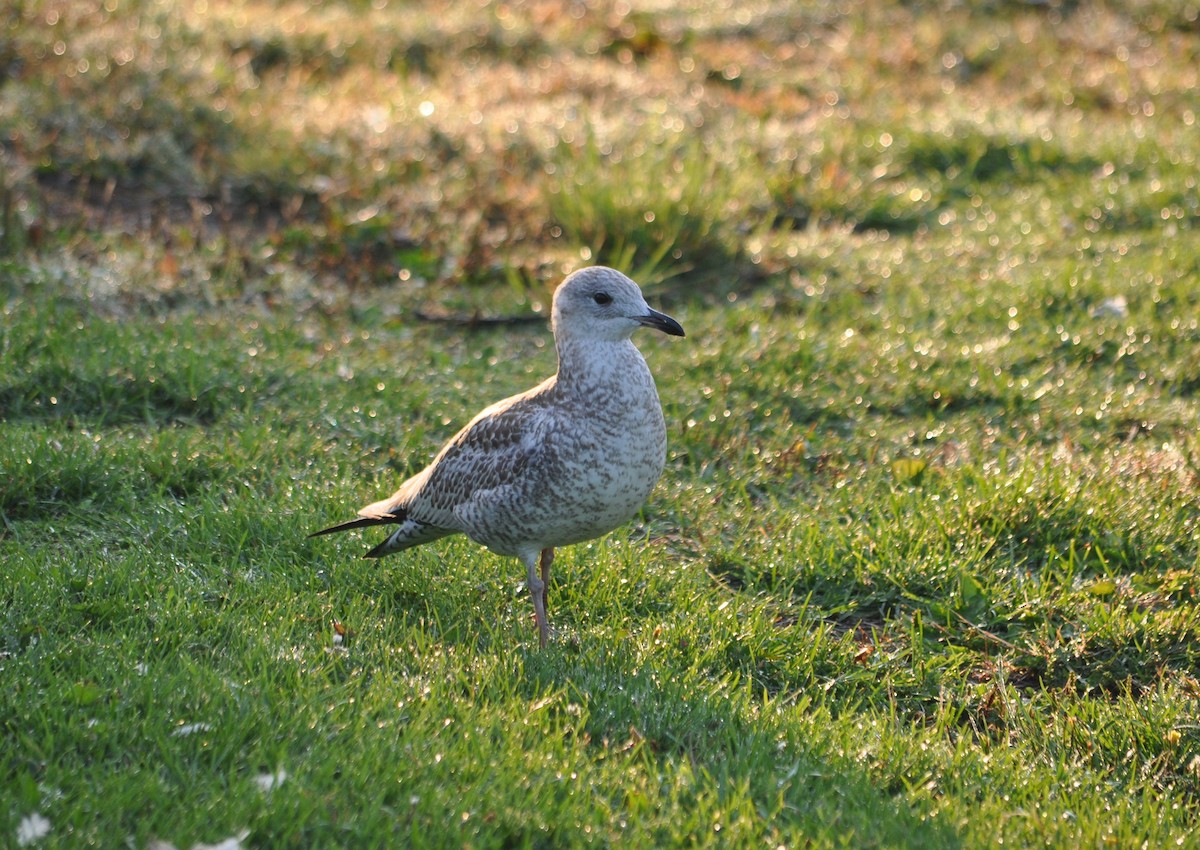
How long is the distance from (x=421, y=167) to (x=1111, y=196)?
5.11 m

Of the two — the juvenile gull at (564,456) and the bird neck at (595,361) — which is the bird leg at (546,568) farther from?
the bird neck at (595,361)

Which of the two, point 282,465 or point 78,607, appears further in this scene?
point 282,465

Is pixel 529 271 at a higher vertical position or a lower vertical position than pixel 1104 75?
lower

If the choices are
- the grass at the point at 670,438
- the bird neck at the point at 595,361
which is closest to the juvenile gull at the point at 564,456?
the bird neck at the point at 595,361

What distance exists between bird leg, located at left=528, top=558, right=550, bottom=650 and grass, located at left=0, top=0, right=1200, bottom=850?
6cm

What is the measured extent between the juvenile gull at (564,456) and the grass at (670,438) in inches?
13.6

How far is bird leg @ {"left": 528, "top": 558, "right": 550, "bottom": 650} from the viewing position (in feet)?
14.3

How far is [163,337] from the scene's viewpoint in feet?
22.0

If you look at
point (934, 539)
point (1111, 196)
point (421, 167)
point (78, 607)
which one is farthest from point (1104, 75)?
point (78, 607)

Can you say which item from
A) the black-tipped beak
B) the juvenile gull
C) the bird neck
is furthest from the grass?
the black-tipped beak

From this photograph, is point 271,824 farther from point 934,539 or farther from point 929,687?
point 934,539

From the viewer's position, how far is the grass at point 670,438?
11.8ft

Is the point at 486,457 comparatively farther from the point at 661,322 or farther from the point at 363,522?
the point at 661,322

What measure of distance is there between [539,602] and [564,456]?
573 millimetres
